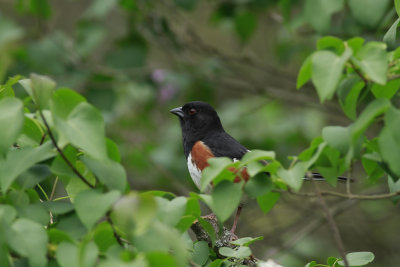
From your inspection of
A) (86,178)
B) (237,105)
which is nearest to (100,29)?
(237,105)

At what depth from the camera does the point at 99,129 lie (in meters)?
1.15

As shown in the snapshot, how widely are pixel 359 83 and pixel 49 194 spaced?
0.91 m

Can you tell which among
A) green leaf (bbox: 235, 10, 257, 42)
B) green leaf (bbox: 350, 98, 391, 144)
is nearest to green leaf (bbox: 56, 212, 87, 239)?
green leaf (bbox: 350, 98, 391, 144)

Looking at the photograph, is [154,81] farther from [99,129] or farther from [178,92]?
[99,129]

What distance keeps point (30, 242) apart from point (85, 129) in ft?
0.78

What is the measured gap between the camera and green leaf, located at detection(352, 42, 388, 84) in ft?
4.15

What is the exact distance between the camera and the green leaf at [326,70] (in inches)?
48.5

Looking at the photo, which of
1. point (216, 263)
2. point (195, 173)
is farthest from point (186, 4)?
point (216, 263)

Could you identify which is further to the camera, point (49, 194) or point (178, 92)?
point (178, 92)

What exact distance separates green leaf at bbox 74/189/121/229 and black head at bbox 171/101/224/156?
7.09 feet

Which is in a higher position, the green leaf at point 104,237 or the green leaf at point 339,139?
the green leaf at point 339,139

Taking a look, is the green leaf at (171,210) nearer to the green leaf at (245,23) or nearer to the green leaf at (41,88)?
the green leaf at (41,88)

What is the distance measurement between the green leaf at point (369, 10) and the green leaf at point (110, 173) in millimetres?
1630

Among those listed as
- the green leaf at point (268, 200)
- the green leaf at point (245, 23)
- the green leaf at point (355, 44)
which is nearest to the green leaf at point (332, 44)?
the green leaf at point (355, 44)
